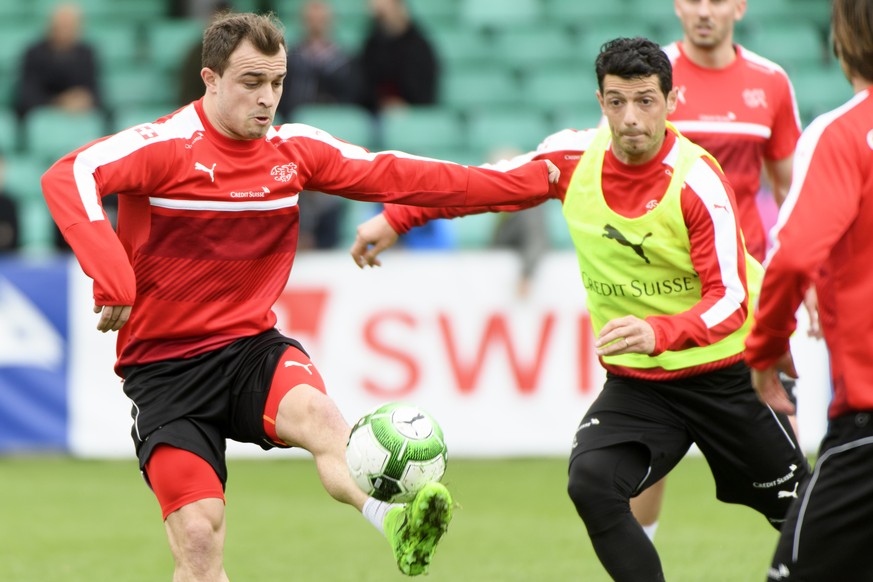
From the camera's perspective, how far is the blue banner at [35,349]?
11.1 meters

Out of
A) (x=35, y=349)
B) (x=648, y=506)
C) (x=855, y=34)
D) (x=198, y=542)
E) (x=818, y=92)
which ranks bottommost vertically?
(x=35, y=349)

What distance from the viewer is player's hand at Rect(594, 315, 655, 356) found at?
498 centimetres

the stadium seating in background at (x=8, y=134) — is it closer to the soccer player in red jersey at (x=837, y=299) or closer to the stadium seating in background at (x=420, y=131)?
the stadium seating in background at (x=420, y=131)

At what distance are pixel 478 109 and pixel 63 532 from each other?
7329 mm

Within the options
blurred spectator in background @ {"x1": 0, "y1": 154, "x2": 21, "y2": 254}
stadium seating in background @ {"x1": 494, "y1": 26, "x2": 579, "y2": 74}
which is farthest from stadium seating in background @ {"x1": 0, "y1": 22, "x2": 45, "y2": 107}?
stadium seating in background @ {"x1": 494, "y1": 26, "x2": 579, "y2": 74}

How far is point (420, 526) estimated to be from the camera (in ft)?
16.7

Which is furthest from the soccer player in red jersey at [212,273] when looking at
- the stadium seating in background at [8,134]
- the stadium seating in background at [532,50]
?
the stadium seating in background at [532,50]

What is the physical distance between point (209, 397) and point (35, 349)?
6015mm

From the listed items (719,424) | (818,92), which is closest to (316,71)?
(818,92)

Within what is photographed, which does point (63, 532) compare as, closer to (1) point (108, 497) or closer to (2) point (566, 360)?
(1) point (108, 497)

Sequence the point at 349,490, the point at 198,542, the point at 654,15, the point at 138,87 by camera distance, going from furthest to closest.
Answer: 1. the point at 654,15
2. the point at 138,87
3. the point at 349,490
4. the point at 198,542

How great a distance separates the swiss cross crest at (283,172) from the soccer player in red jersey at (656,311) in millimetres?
1077

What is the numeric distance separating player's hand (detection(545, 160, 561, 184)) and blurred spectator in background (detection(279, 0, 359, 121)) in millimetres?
7614

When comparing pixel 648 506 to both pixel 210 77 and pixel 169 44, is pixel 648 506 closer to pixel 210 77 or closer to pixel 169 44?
pixel 210 77
